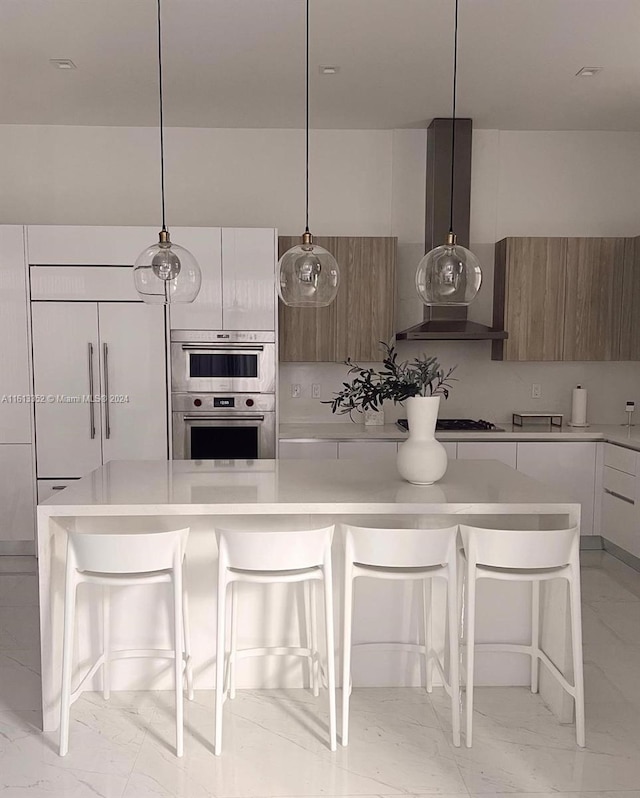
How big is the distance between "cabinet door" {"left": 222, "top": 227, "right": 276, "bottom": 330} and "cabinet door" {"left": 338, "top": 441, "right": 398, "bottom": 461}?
104 cm

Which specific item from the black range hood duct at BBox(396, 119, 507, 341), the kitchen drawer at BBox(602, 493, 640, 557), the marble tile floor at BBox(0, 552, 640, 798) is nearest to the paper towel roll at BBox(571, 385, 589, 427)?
the kitchen drawer at BBox(602, 493, 640, 557)

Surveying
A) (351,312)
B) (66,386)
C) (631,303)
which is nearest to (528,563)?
(351,312)

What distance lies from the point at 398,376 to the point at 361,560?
2.86ft

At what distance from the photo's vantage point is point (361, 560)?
2473 mm

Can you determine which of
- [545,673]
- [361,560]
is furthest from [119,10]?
[545,673]

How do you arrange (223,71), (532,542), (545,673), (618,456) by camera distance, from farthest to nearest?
(618,456) < (223,71) < (545,673) < (532,542)

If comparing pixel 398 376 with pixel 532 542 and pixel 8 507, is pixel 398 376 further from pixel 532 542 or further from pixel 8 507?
pixel 8 507

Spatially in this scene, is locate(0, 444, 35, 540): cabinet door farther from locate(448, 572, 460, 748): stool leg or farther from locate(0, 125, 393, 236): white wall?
locate(448, 572, 460, 748): stool leg

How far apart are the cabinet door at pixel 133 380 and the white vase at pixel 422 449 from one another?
2.24 m

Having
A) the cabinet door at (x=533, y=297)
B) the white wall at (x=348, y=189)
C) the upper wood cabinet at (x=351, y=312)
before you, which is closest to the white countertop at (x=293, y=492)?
the upper wood cabinet at (x=351, y=312)

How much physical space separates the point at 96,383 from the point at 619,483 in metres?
3.67

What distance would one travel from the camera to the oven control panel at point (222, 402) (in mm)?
4629

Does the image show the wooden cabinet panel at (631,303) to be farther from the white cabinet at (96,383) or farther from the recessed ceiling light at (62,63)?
the recessed ceiling light at (62,63)

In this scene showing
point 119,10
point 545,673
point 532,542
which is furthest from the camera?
point 119,10
